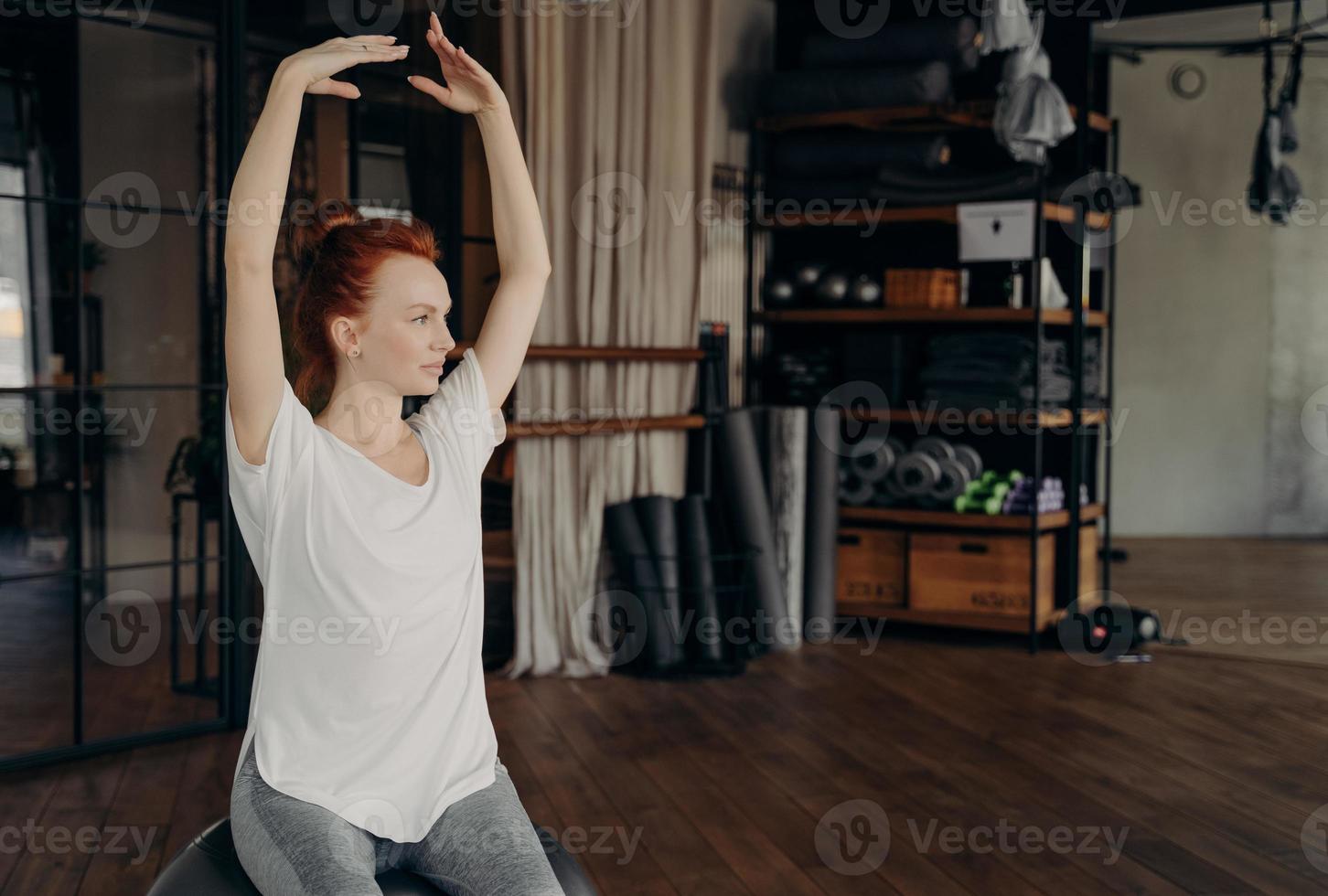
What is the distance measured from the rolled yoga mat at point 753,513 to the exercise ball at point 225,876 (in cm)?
310

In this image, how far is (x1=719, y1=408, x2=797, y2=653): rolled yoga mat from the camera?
4855 mm

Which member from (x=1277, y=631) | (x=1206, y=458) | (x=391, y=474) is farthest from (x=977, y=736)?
(x=1206, y=458)

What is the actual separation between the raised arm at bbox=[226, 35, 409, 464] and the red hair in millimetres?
182

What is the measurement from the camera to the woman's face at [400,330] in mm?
1635

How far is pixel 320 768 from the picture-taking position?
151cm

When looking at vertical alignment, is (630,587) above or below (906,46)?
below
